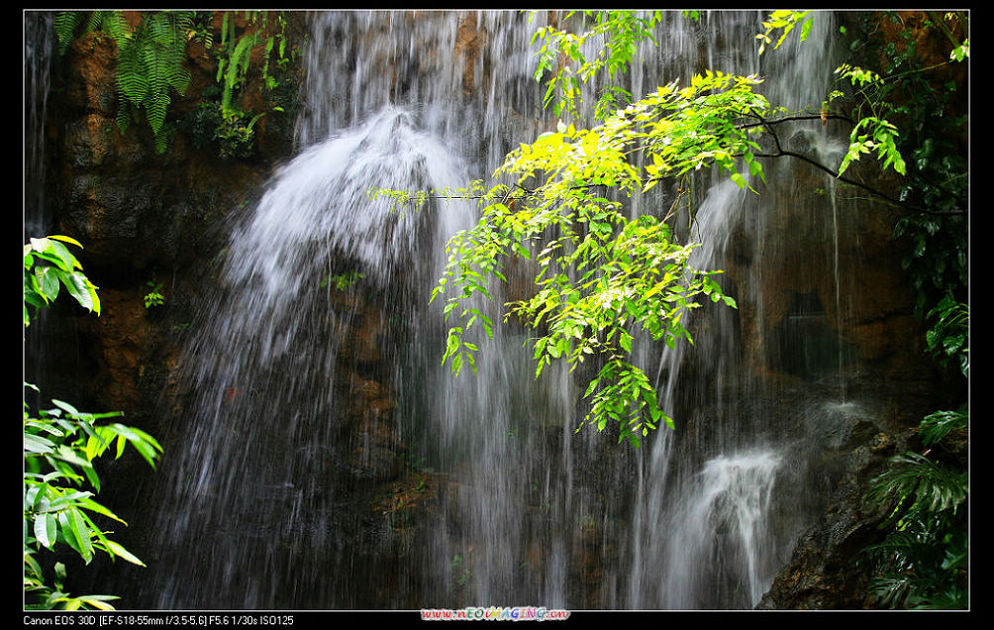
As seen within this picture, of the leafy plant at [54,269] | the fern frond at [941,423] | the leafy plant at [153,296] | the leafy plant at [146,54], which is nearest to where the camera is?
the leafy plant at [54,269]

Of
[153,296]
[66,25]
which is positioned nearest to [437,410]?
[153,296]

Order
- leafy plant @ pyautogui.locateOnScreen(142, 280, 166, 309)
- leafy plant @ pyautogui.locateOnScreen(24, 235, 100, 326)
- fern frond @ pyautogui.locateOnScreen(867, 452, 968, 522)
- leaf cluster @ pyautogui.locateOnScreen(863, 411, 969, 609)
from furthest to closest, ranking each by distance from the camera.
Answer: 1. leafy plant @ pyautogui.locateOnScreen(142, 280, 166, 309)
2. fern frond @ pyautogui.locateOnScreen(867, 452, 968, 522)
3. leaf cluster @ pyautogui.locateOnScreen(863, 411, 969, 609)
4. leafy plant @ pyautogui.locateOnScreen(24, 235, 100, 326)

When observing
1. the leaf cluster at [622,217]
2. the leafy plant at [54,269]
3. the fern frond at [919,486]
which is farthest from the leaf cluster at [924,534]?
the leafy plant at [54,269]

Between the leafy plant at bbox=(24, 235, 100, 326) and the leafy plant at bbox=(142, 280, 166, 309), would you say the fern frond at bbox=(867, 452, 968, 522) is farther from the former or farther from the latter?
the leafy plant at bbox=(142, 280, 166, 309)

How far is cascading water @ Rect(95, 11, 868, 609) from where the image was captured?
14.8 ft

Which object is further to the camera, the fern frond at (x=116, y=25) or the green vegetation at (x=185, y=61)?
the green vegetation at (x=185, y=61)

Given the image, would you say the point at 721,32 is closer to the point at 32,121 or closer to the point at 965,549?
the point at 965,549

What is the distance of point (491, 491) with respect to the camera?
4840 millimetres

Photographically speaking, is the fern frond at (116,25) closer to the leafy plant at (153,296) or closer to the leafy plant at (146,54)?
the leafy plant at (146,54)

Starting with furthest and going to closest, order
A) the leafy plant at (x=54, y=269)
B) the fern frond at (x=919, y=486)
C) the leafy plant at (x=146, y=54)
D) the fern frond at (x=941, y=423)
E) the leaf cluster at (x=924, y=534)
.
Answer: the leafy plant at (x=146, y=54), the fern frond at (x=941, y=423), the fern frond at (x=919, y=486), the leaf cluster at (x=924, y=534), the leafy plant at (x=54, y=269)

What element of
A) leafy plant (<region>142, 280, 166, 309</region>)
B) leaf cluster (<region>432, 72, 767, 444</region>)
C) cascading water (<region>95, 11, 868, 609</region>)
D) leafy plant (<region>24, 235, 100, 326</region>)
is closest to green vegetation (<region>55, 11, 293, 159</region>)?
cascading water (<region>95, 11, 868, 609</region>)

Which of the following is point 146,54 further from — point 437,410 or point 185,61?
point 437,410

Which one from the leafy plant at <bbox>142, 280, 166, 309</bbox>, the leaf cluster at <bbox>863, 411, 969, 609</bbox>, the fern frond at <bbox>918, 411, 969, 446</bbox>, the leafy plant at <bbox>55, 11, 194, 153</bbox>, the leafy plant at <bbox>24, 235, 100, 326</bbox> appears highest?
the leafy plant at <bbox>55, 11, 194, 153</bbox>

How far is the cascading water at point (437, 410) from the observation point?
4500mm
